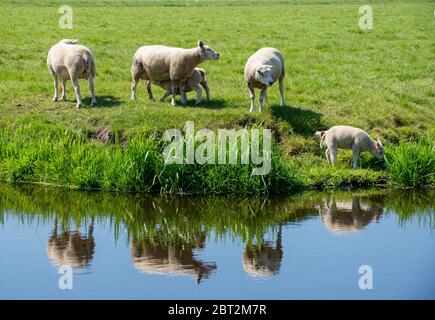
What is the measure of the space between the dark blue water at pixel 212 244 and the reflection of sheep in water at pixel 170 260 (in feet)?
0.05

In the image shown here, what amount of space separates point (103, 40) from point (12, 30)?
3.51 metres

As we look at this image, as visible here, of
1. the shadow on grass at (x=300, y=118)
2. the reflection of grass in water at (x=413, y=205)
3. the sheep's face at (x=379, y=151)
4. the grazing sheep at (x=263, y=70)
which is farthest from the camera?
the shadow on grass at (x=300, y=118)

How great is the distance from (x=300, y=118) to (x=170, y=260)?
790 cm

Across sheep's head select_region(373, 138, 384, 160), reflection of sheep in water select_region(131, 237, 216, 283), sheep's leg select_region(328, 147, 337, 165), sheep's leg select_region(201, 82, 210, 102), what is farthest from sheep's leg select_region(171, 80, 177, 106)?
reflection of sheep in water select_region(131, 237, 216, 283)

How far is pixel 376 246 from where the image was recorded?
1545cm

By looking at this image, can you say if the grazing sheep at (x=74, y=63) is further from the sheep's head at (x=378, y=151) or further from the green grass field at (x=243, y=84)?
the sheep's head at (x=378, y=151)

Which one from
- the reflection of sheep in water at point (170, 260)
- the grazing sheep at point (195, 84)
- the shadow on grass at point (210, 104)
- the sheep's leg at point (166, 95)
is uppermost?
the grazing sheep at point (195, 84)

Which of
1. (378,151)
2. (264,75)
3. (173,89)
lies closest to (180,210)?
(264,75)

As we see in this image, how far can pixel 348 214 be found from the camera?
1758 centimetres

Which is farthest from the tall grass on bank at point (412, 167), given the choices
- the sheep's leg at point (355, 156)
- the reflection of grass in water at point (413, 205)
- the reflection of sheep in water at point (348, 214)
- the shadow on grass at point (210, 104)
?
the shadow on grass at point (210, 104)

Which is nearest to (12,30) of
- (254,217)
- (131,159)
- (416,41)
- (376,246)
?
(416,41)

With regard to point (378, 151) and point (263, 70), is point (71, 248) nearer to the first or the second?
point (263, 70)

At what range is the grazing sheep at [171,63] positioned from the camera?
867 inches
